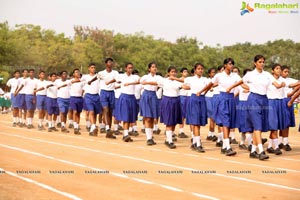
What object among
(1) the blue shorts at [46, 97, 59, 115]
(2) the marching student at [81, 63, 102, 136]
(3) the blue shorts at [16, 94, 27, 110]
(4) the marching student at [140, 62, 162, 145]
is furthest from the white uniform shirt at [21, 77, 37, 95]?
(4) the marching student at [140, 62, 162, 145]

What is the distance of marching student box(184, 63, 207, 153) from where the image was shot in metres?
13.2

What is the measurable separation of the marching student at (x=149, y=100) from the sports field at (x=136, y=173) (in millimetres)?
685

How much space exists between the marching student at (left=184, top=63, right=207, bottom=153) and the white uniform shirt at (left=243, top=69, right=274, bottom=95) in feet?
5.23

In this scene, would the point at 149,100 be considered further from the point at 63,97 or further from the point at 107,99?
the point at 63,97

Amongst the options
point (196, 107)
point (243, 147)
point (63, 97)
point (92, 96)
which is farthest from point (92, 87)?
point (243, 147)

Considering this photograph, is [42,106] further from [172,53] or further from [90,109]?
[172,53]

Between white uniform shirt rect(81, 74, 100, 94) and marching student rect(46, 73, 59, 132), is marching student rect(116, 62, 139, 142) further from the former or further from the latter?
marching student rect(46, 73, 59, 132)

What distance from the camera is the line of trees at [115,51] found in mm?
47119

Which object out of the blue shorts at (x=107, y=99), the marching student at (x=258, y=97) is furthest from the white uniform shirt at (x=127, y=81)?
the marching student at (x=258, y=97)

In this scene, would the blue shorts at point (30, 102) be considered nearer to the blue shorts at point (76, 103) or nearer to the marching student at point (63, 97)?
the marching student at point (63, 97)

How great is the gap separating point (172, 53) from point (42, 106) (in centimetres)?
3979

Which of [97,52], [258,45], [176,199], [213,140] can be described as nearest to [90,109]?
[213,140]

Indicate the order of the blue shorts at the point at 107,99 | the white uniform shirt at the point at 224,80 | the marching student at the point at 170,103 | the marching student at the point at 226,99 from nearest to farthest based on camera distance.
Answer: the marching student at the point at 226,99, the white uniform shirt at the point at 224,80, the marching student at the point at 170,103, the blue shorts at the point at 107,99

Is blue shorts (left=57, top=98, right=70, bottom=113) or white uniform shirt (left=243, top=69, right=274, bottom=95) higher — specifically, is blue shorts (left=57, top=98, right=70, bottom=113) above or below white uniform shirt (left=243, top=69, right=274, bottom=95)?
below
